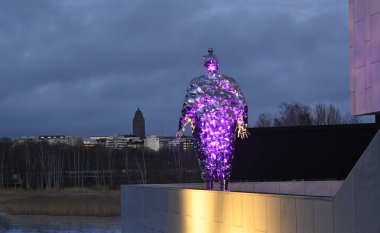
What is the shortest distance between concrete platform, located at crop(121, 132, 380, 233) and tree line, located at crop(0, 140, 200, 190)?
47.4m

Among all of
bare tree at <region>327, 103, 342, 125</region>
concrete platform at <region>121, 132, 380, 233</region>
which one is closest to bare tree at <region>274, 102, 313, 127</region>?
bare tree at <region>327, 103, 342, 125</region>

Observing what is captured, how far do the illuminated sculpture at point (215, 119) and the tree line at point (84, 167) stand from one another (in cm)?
5066

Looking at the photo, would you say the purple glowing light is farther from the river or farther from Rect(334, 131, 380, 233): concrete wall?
the river

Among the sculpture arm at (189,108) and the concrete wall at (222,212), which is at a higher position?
the sculpture arm at (189,108)

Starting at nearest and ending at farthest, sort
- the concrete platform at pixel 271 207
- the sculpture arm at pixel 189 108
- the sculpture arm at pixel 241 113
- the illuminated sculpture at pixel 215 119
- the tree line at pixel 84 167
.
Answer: the concrete platform at pixel 271 207
the illuminated sculpture at pixel 215 119
the sculpture arm at pixel 241 113
the sculpture arm at pixel 189 108
the tree line at pixel 84 167

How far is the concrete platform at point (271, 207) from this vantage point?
6.48m

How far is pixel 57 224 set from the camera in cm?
3791

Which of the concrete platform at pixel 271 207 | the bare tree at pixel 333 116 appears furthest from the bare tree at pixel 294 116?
the concrete platform at pixel 271 207

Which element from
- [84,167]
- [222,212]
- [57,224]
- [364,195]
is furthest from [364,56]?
[84,167]

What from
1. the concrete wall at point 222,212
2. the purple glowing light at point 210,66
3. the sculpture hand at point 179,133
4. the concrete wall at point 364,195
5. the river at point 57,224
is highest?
the purple glowing light at point 210,66

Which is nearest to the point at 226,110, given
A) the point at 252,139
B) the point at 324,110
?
the point at 252,139

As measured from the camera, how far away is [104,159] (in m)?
87.6

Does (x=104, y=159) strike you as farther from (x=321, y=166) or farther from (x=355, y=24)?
(x=355, y=24)

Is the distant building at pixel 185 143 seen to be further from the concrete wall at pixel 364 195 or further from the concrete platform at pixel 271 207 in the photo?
the concrete wall at pixel 364 195
